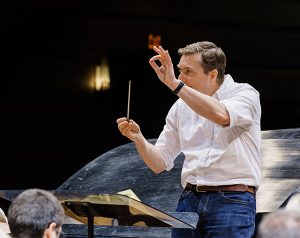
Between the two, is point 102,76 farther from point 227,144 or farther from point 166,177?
point 227,144

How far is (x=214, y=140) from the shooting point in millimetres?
3848

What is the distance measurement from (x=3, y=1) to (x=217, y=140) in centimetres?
616

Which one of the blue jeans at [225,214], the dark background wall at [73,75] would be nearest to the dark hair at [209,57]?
the blue jeans at [225,214]

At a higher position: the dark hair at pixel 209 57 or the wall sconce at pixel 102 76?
the dark hair at pixel 209 57

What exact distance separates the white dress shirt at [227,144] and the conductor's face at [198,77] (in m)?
0.05

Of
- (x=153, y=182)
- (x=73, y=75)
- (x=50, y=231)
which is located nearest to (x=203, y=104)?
(x=50, y=231)

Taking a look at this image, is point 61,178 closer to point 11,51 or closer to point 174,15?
point 11,51

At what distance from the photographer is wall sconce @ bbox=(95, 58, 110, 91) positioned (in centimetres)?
942

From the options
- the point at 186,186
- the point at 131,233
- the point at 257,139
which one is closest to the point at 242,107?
the point at 257,139

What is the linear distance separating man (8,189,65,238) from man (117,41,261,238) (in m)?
1.15

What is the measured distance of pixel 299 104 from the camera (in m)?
10.1

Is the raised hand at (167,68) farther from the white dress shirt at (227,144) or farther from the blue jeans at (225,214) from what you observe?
the blue jeans at (225,214)

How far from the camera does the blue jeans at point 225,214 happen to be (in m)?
3.71

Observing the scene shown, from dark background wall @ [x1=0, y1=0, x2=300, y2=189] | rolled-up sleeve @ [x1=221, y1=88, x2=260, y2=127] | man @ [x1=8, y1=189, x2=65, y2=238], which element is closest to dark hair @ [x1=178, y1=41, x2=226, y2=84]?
rolled-up sleeve @ [x1=221, y1=88, x2=260, y2=127]
